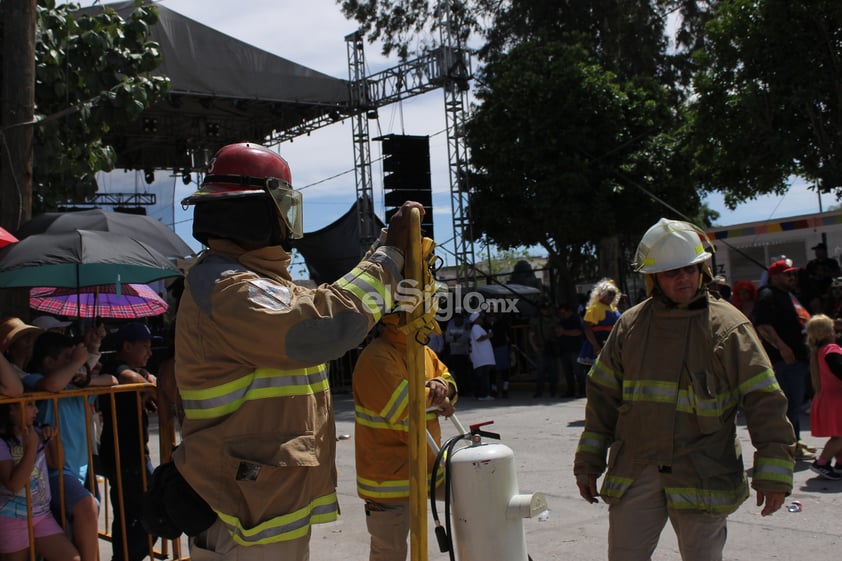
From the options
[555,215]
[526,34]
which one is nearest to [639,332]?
[555,215]

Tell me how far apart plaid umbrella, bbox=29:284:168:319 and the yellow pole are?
18.9ft

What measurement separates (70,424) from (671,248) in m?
3.42

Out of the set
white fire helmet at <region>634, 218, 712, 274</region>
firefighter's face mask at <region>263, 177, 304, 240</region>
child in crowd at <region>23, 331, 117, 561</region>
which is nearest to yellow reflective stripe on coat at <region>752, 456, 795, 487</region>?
white fire helmet at <region>634, 218, 712, 274</region>

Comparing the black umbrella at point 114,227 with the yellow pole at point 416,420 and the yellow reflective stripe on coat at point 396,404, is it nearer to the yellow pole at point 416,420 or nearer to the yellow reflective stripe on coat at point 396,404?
the yellow reflective stripe on coat at point 396,404

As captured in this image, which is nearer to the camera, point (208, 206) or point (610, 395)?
point (208, 206)

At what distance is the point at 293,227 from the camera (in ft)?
8.86

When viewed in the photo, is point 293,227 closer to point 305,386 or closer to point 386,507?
point 305,386

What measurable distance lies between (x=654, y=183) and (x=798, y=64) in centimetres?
543

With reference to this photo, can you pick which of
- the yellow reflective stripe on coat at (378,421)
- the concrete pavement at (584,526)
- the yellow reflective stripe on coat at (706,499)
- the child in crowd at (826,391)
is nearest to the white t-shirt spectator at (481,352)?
the concrete pavement at (584,526)

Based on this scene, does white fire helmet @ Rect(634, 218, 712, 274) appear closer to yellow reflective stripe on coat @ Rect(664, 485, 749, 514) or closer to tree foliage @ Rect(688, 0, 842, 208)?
yellow reflective stripe on coat @ Rect(664, 485, 749, 514)

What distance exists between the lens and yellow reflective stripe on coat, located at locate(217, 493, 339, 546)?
97.1 inches

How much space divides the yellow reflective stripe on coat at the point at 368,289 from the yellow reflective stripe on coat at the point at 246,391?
30cm

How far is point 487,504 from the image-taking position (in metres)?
3.40

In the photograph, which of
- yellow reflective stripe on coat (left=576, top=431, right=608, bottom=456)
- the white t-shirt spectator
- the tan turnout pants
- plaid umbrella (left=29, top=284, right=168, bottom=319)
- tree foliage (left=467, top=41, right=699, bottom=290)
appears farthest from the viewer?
tree foliage (left=467, top=41, right=699, bottom=290)
